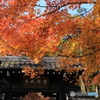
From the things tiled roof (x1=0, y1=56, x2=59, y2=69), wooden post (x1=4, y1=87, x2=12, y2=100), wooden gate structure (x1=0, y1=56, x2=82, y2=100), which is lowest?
wooden post (x1=4, y1=87, x2=12, y2=100)

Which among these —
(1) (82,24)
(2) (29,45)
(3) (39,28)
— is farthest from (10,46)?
(1) (82,24)

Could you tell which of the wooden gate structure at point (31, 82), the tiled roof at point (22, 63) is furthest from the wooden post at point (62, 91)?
the tiled roof at point (22, 63)

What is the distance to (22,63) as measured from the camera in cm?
939

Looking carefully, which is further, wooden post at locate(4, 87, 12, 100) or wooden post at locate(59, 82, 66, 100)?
wooden post at locate(59, 82, 66, 100)

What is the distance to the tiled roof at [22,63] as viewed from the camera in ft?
30.0

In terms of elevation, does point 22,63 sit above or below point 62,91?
above

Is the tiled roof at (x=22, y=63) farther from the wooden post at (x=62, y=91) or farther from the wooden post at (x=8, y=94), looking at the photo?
the wooden post at (x=8, y=94)

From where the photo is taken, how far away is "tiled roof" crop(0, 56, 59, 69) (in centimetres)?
913

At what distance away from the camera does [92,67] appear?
1192 centimetres

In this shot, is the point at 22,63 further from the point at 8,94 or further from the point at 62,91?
the point at 62,91

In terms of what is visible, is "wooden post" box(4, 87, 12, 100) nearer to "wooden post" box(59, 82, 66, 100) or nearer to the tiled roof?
the tiled roof

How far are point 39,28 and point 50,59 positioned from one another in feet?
9.36

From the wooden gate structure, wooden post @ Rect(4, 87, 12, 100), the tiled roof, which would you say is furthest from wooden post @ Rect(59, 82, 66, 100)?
wooden post @ Rect(4, 87, 12, 100)

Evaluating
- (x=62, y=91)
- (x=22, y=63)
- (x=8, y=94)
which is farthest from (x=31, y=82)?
(x=62, y=91)
